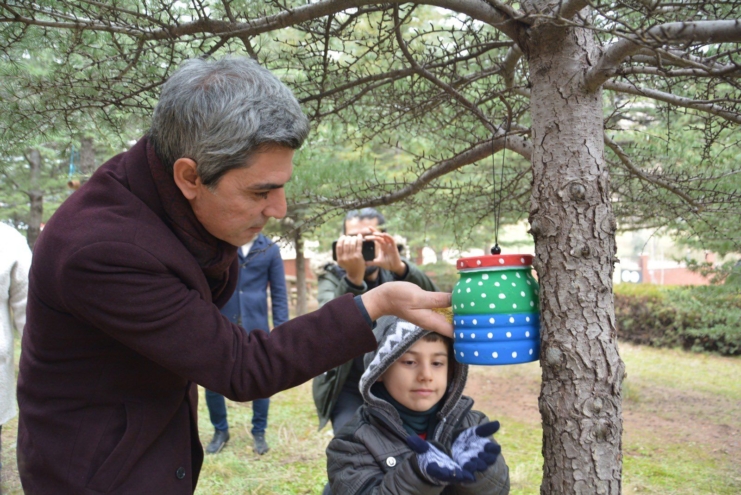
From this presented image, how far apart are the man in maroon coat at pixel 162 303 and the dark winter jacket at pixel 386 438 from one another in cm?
59

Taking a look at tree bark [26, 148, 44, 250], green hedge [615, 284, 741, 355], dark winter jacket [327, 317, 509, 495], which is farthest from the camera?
green hedge [615, 284, 741, 355]

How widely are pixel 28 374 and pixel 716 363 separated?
30.3 ft

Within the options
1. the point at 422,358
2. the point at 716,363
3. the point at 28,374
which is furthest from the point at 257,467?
the point at 716,363

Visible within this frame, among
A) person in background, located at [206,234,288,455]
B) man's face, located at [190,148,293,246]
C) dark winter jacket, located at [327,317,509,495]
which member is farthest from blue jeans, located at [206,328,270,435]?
man's face, located at [190,148,293,246]

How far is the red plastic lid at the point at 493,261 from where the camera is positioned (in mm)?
1624

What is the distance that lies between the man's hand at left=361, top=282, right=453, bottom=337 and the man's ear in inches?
21.0

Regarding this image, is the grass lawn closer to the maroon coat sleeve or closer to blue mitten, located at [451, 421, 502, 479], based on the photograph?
blue mitten, located at [451, 421, 502, 479]

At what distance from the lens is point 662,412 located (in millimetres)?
6418

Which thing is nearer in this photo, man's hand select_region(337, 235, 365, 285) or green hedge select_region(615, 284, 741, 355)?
man's hand select_region(337, 235, 365, 285)

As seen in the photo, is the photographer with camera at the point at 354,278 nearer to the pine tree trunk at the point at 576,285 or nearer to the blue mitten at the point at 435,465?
the blue mitten at the point at 435,465

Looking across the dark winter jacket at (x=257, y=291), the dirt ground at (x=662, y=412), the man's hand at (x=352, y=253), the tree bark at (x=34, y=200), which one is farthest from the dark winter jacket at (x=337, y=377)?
the tree bark at (x=34, y=200)

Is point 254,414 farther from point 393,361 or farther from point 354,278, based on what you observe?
point 393,361

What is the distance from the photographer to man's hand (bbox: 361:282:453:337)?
66.6 inches

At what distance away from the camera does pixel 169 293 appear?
1511mm
